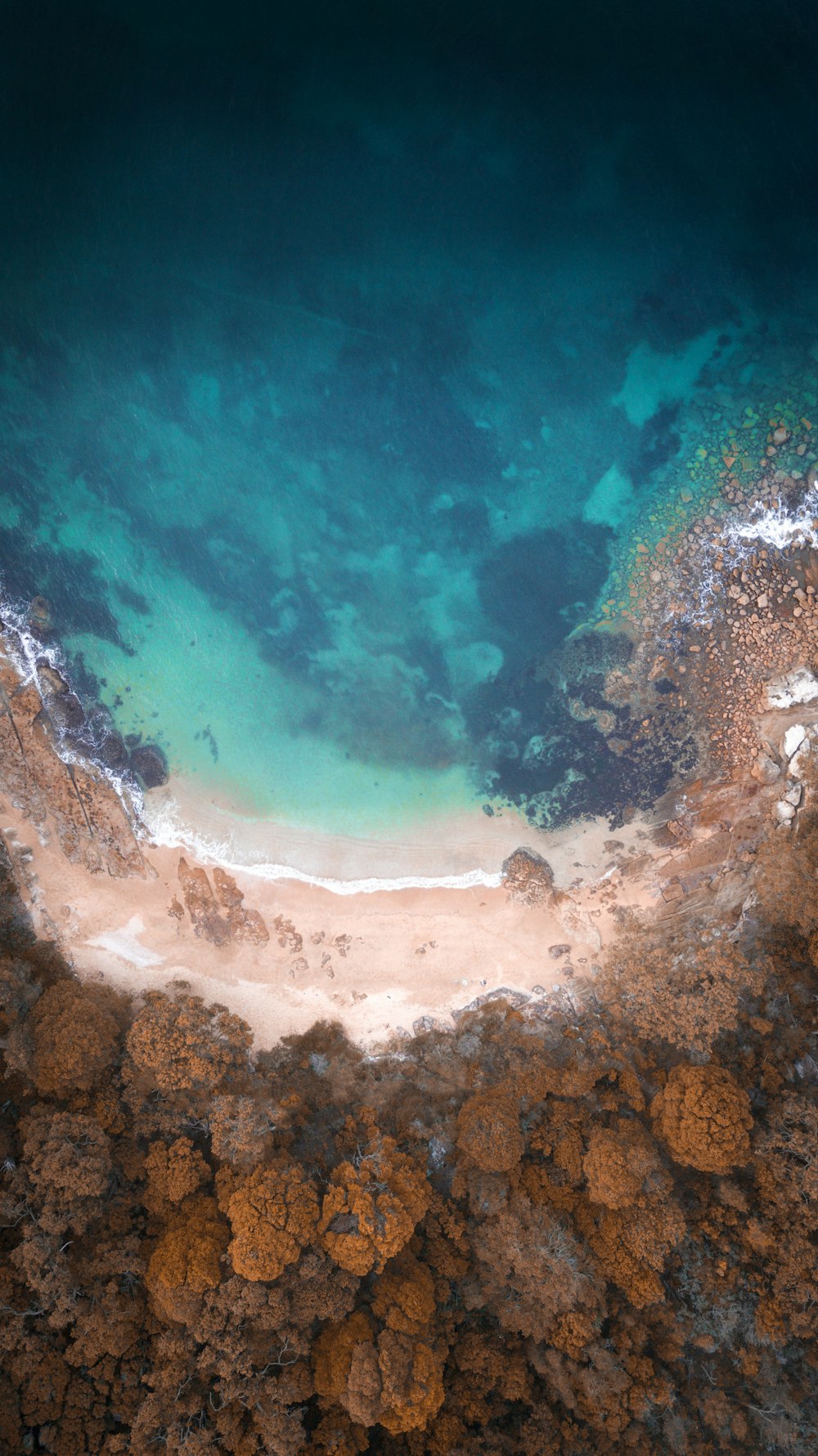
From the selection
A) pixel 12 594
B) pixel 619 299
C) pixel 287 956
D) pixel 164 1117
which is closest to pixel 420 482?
pixel 619 299

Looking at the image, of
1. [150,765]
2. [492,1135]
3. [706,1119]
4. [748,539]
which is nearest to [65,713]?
[150,765]

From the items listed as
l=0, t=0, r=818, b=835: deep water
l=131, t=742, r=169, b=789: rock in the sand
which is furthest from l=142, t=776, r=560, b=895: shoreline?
l=0, t=0, r=818, b=835: deep water

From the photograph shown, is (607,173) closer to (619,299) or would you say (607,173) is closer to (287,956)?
(619,299)

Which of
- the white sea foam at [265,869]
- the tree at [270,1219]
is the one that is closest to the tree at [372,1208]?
the tree at [270,1219]

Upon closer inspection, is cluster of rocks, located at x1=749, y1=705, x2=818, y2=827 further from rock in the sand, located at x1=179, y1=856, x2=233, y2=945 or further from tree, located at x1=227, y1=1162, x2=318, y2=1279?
rock in the sand, located at x1=179, y1=856, x2=233, y2=945

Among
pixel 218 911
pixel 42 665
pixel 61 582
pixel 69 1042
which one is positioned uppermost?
pixel 61 582

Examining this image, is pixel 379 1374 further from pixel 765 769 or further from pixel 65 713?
pixel 65 713

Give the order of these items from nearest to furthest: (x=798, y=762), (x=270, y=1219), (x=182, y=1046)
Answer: (x=270, y=1219) → (x=182, y=1046) → (x=798, y=762)
